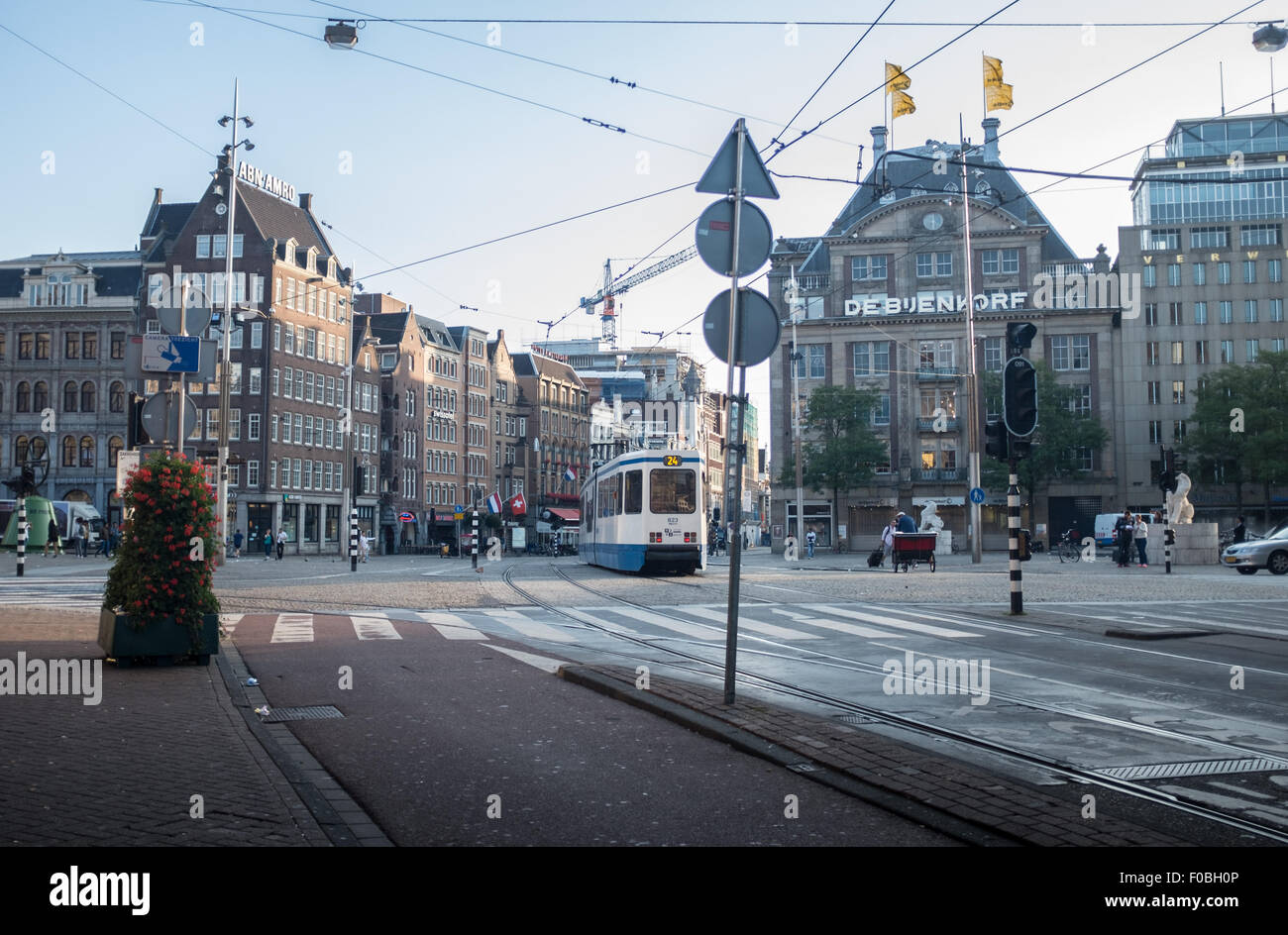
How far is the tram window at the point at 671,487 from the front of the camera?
95.1ft

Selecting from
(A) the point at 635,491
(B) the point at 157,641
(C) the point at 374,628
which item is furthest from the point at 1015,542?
(A) the point at 635,491

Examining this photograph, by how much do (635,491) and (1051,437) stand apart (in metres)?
43.1

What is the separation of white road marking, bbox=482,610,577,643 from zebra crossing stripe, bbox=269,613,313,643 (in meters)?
2.76

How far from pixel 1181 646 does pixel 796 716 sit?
278 inches

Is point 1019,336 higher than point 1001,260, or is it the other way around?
point 1001,260

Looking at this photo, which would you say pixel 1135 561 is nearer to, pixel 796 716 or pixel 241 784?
pixel 796 716

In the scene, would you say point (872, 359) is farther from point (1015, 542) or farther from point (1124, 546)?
point (1015, 542)

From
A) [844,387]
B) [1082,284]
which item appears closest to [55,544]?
[844,387]

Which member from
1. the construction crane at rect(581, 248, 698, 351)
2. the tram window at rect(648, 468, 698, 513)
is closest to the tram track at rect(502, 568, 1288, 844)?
the tram window at rect(648, 468, 698, 513)

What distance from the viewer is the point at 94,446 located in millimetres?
73438

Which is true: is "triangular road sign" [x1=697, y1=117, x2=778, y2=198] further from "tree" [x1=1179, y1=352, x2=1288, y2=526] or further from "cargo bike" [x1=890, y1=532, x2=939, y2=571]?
"tree" [x1=1179, y1=352, x2=1288, y2=526]

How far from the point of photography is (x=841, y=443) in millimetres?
66188

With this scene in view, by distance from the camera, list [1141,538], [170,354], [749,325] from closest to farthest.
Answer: [749,325] < [170,354] < [1141,538]

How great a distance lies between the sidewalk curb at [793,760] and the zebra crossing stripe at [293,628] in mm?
5316
